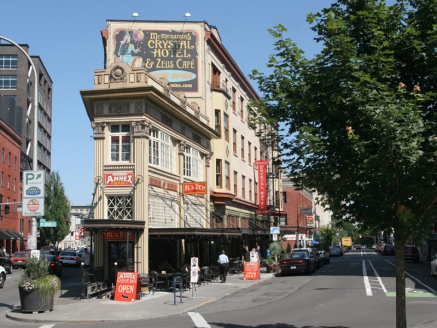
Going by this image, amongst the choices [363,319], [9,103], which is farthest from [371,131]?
[9,103]

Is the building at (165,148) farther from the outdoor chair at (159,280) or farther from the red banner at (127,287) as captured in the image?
the red banner at (127,287)

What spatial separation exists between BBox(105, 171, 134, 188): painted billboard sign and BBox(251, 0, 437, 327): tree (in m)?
14.5

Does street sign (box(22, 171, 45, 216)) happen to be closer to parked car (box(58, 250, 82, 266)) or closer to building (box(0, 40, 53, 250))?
parked car (box(58, 250, 82, 266))

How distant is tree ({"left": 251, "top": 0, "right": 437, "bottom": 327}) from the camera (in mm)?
9414

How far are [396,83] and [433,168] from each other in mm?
1778

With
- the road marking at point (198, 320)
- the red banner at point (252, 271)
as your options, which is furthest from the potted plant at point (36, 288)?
the red banner at point (252, 271)

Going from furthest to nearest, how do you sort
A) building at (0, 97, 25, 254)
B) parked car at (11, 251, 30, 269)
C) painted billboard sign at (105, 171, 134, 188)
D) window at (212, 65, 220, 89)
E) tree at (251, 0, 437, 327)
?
building at (0, 97, 25, 254)
parked car at (11, 251, 30, 269)
window at (212, 65, 220, 89)
painted billboard sign at (105, 171, 134, 188)
tree at (251, 0, 437, 327)

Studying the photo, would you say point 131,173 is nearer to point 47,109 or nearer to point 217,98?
point 217,98

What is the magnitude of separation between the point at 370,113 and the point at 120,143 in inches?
682

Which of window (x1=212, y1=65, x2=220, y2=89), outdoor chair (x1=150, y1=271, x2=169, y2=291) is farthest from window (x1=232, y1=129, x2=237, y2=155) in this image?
outdoor chair (x1=150, y1=271, x2=169, y2=291)

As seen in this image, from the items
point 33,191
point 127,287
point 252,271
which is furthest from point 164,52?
point 127,287

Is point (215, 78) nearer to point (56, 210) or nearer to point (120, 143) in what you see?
point (120, 143)

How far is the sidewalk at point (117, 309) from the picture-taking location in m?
17.0

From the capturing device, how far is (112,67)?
83.5ft
